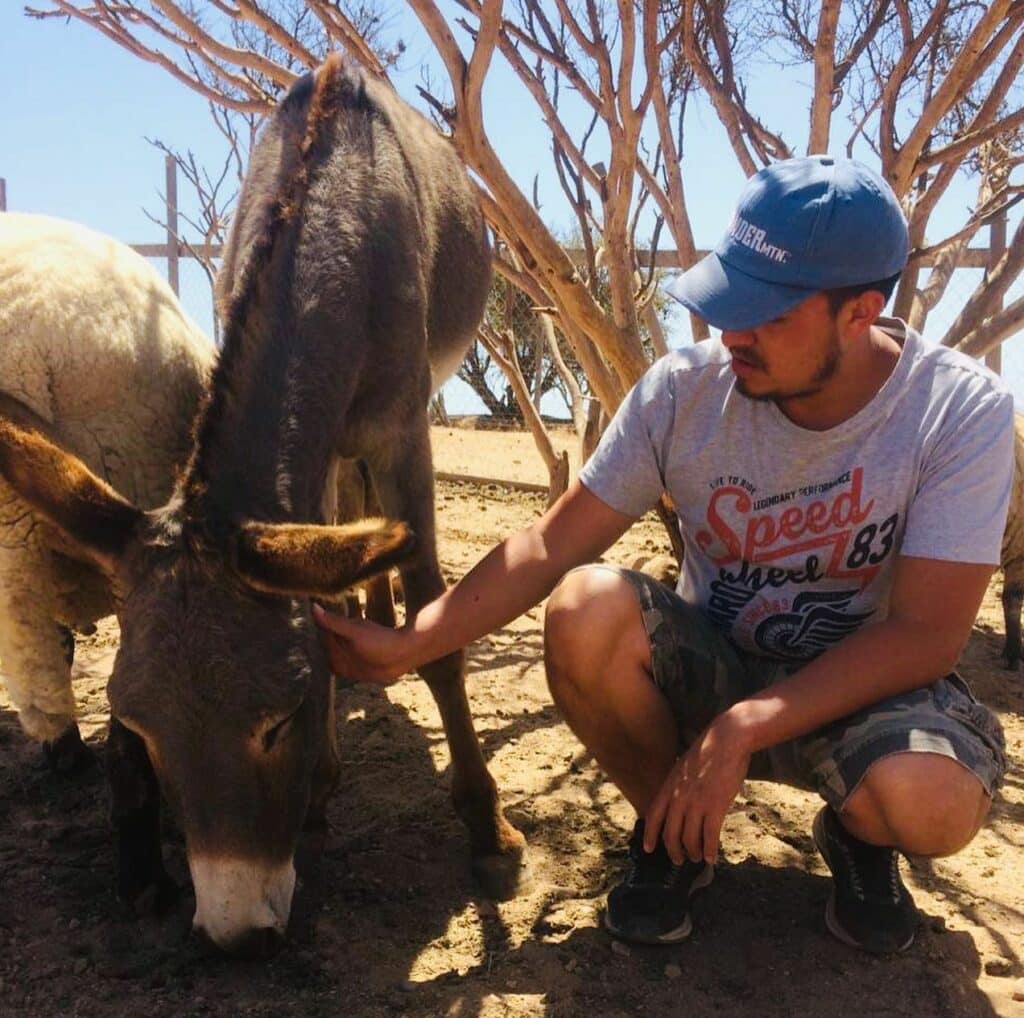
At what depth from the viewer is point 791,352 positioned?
2695 millimetres

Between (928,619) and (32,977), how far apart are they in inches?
93.9

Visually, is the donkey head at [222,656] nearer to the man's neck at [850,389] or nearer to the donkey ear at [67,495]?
the donkey ear at [67,495]

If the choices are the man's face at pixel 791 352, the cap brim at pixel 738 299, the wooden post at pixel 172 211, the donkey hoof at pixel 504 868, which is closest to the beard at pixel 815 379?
the man's face at pixel 791 352

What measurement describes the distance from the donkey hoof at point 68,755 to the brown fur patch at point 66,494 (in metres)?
1.49

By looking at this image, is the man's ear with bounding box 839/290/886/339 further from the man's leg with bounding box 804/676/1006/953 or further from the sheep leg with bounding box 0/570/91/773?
the sheep leg with bounding box 0/570/91/773

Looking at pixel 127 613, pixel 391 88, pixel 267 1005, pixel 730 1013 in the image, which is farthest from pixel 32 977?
pixel 391 88

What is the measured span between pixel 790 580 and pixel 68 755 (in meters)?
2.61

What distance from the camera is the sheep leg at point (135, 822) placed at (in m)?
3.10

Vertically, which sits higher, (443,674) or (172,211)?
(172,211)

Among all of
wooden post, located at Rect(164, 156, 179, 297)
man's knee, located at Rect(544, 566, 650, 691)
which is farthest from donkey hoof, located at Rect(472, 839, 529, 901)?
wooden post, located at Rect(164, 156, 179, 297)

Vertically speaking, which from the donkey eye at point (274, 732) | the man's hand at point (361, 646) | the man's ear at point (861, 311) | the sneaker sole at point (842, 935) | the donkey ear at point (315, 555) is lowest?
the sneaker sole at point (842, 935)

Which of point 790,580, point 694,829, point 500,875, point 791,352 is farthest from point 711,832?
point 791,352

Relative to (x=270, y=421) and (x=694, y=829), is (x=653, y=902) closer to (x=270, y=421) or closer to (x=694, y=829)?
(x=694, y=829)

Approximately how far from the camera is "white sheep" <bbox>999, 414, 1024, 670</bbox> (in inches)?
216
